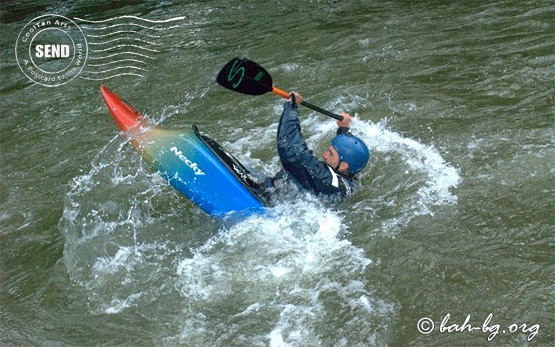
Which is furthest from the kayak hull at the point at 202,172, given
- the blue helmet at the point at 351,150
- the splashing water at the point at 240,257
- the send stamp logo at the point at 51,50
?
the send stamp logo at the point at 51,50

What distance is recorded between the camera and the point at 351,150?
466 centimetres

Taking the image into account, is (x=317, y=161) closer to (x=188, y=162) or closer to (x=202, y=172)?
(x=202, y=172)

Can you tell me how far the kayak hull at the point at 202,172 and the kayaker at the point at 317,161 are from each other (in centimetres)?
33

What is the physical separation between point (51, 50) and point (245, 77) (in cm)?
532

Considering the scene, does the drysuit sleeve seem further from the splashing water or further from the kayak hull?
the kayak hull

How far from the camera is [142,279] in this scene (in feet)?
14.3

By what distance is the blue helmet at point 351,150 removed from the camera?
4668mm

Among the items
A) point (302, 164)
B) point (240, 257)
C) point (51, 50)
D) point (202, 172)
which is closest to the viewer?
point (240, 257)

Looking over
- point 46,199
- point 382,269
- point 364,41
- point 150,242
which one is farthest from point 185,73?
point 382,269

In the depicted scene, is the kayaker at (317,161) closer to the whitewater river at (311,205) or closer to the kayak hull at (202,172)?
the whitewater river at (311,205)

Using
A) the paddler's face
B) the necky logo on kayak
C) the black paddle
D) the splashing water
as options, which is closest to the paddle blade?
the black paddle

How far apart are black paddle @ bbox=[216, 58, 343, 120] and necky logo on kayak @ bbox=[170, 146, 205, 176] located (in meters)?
0.73

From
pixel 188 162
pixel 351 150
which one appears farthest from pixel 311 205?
pixel 188 162

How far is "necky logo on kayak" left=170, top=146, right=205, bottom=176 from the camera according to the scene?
483cm
